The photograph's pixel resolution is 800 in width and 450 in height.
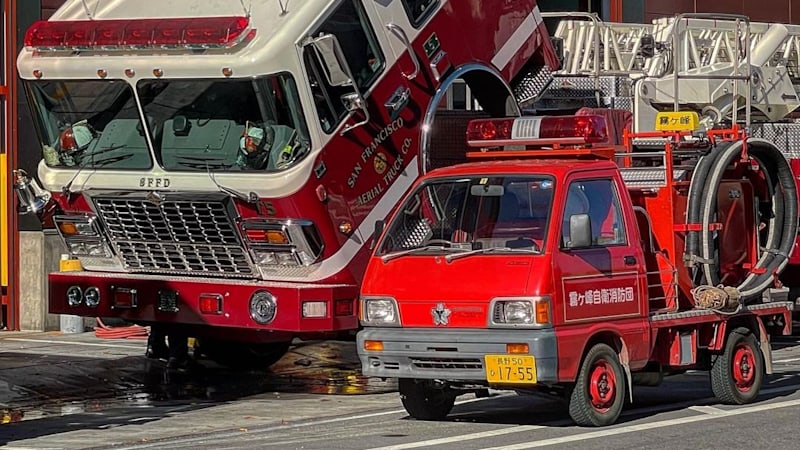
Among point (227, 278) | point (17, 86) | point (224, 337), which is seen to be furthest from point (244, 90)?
point (17, 86)

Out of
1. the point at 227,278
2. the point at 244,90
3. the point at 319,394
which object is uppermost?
the point at 244,90

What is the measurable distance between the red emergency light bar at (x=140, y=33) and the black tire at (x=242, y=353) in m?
3.56

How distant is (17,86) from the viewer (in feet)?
63.6

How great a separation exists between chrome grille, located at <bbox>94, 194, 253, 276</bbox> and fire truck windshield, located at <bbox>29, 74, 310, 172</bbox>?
0.33m

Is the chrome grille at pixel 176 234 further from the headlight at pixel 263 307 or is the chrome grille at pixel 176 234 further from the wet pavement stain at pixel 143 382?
the wet pavement stain at pixel 143 382

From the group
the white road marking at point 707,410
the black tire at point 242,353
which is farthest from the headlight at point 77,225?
the white road marking at point 707,410

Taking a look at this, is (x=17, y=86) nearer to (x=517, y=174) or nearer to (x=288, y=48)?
(x=288, y=48)

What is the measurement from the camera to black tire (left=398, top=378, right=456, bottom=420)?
11.9 meters

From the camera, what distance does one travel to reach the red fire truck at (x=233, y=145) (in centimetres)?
1319

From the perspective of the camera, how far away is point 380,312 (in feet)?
38.0

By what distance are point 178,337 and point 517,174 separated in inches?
204

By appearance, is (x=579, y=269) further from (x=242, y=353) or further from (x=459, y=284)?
(x=242, y=353)

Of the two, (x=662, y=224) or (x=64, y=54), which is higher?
(x=64, y=54)

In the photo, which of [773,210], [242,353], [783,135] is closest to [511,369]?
[773,210]
